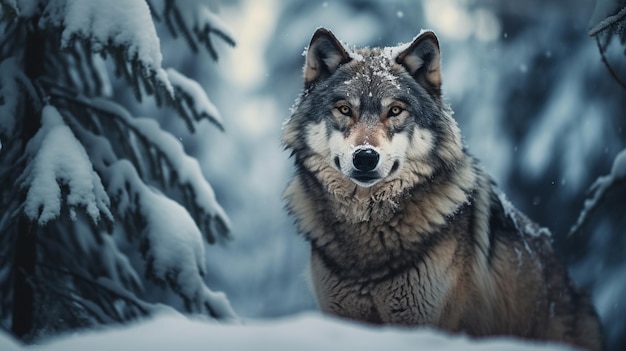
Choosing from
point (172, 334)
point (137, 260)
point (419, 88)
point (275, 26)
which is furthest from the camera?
point (275, 26)

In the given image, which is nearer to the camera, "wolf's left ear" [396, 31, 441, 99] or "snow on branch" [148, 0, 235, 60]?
"wolf's left ear" [396, 31, 441, 99]

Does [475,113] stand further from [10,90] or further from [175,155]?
[10,90]

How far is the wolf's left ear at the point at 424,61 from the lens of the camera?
4.96m

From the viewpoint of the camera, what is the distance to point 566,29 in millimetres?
12328

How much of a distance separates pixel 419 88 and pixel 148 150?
7.20 feet

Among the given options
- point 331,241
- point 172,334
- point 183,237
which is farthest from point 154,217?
point 172,334

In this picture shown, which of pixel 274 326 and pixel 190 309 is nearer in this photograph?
pixel 274 326

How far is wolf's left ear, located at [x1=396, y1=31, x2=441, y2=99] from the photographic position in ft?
16.3

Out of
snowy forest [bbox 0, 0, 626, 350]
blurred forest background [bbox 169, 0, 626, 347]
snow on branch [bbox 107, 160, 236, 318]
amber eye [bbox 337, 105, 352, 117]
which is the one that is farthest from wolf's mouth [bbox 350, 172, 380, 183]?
blurred forest background [bbox 169, 0, 626, 347]

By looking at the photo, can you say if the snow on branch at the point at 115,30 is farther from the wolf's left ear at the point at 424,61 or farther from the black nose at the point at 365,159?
the wolf's left ear at the point at 424,61

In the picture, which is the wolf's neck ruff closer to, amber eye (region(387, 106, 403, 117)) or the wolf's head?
the wolf's head

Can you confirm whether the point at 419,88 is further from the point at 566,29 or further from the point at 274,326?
the point at 566,29

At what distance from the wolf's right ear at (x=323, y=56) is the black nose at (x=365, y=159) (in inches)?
35.4

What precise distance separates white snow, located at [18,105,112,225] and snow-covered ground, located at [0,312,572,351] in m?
2.07
